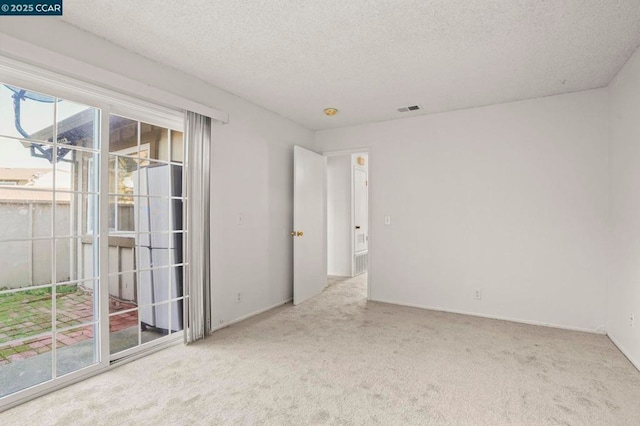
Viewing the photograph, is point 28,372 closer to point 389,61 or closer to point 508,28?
point 389,61

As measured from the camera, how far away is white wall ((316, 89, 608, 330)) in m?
3.44

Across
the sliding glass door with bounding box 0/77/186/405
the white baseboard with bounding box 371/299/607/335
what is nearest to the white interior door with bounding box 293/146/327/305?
the white baseboard with bounding box 371/299/607/335

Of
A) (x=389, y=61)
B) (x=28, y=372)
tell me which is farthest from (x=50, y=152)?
(x=389, y=61)

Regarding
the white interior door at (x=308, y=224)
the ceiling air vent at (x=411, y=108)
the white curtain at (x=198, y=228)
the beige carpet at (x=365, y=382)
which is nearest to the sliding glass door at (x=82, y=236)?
the white curtain at (x=198, y=228)

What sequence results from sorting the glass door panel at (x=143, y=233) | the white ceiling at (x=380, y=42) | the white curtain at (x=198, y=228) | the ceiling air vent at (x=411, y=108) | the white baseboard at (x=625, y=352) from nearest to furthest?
the white ceiling at (x=380, y=42) < the white baseboard at (x=625, y=352) < the glass door panel at (x=143, y=233) < the white curtain at (x=198, y=228) < the ceiling air vent at (x=411, y=108)

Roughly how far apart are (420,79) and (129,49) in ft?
8.39

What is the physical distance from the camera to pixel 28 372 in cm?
226

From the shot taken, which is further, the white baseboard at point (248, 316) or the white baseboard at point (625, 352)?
the white baseboard at point (248, 316)

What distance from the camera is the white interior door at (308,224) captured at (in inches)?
174

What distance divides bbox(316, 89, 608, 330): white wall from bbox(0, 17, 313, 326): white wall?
1.26 meters

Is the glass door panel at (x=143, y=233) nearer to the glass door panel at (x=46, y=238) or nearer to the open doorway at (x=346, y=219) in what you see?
the glass door panel at (x=46, y=238)

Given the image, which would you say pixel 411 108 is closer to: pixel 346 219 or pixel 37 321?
pixel 346 219

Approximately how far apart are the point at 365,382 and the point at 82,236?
2.35 metres

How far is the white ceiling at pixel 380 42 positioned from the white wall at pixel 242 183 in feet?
0.42
